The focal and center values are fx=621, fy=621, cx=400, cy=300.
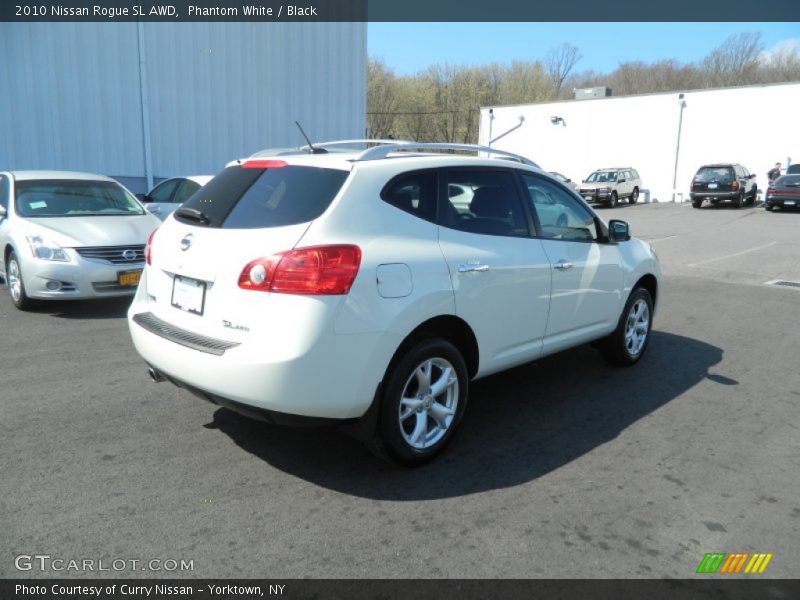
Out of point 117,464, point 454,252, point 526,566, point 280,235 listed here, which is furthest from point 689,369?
point 117,464

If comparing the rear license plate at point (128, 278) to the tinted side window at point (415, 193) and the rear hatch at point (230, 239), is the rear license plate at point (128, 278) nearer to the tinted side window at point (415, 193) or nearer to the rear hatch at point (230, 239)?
the rear hatch at point (230, 239)

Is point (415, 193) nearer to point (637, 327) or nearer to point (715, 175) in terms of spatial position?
point (637, 327)

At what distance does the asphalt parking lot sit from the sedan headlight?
1.48 metres

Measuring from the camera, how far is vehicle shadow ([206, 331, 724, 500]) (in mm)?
3461

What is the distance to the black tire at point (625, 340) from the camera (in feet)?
17.5

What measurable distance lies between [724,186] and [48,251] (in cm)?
2723

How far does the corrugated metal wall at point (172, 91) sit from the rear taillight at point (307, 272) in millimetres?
15123

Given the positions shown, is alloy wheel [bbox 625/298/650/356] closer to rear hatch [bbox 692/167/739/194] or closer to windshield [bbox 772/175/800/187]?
windshield [bbox 772/175/800/187]

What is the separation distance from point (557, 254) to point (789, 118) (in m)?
31.1

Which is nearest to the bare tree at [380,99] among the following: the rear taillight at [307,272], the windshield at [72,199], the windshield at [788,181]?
the windshield at [788,181]

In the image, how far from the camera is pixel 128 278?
7.08 metres

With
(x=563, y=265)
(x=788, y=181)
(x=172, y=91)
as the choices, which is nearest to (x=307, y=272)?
(x=563, y=265)

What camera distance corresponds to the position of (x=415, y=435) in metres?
3.53
